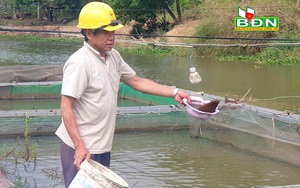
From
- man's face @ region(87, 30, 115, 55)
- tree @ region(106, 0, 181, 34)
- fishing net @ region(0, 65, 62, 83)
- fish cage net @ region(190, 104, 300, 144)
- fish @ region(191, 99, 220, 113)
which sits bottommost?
tree @ region(106, 0, 181, 34)

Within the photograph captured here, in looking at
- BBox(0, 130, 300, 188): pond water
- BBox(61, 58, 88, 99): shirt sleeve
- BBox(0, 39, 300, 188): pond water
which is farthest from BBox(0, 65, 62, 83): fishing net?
BBox(61, 58, 88, 99): shirt sleeve

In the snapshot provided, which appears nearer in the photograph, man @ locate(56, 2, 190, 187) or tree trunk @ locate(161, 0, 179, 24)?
man @ locate(56, 2, 190, 187)

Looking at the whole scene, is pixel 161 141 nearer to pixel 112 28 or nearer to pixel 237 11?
pixel 112 28

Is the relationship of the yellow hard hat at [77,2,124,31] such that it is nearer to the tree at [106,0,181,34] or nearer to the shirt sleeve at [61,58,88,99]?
the shirt sleeve at [61,58,88,99]

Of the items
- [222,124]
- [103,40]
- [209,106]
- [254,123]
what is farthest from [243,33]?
[103,40]

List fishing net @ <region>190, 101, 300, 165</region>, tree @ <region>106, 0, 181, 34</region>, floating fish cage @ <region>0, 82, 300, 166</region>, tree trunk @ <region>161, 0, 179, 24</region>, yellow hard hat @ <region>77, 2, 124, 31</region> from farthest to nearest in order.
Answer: tree trunk @ <region>161, 0, 179, 24</region> → tree @ <region>106, 0, 181, 34</region> → floating fish cage @ <region>0, 82, 300, 166</region> → fishing net @ <region>190, 101, 300, 165</region> → yellow hard hat @ <region>77, 2, 124, 31</region>

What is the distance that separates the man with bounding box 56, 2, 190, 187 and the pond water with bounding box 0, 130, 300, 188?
262 centimetres

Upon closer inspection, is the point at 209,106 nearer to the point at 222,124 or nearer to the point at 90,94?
the point at 90,94

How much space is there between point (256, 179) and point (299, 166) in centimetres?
67

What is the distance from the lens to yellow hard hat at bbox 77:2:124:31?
11.3 feet

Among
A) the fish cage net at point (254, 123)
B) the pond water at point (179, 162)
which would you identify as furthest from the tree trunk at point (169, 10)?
the fish cage net at point (254, 123)

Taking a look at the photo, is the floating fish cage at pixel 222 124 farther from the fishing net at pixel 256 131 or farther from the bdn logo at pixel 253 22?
the bdn logo at pixel 253 22

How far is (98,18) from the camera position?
3.44m

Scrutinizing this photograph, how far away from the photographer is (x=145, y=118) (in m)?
9.19
